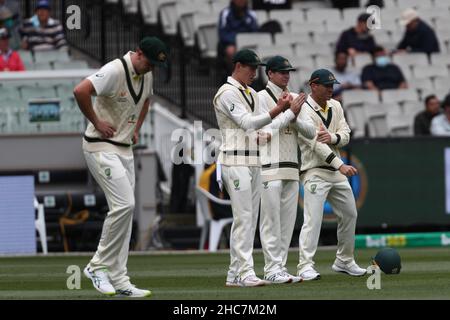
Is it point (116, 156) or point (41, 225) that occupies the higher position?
point (116, 156)

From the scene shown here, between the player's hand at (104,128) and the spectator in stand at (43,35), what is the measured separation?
1111 centimetres

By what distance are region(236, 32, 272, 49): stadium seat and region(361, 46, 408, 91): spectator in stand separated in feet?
5.64

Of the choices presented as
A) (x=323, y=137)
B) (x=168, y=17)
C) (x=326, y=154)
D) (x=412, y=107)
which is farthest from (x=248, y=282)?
(x=168, y=17)

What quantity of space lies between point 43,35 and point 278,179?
10362mm

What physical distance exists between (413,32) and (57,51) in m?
6.16

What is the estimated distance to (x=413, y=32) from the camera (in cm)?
2367

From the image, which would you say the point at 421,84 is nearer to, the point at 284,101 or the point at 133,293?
the point at 284,101

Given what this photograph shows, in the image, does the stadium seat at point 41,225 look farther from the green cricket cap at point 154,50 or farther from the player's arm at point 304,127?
the green cricket cap at point 154,50

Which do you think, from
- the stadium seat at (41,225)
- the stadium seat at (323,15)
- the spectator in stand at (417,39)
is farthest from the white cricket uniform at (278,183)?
the stadium seat at (323,15)

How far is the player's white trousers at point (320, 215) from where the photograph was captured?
1304cm

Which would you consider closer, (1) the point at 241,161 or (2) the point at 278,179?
(1) the point at 241,161

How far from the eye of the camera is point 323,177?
1313 cm

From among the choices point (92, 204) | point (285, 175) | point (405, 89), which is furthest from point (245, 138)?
point (405, 89)
